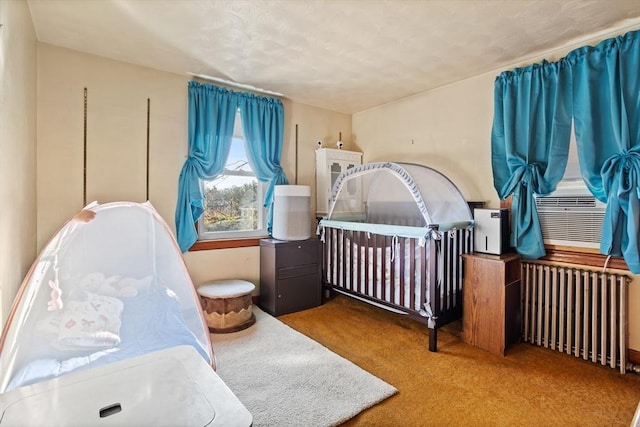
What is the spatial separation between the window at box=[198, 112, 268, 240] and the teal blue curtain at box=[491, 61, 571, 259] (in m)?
2.58

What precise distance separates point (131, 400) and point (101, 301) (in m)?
1.12

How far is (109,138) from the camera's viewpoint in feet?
9.20

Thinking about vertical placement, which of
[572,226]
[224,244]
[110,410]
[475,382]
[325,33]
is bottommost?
[475,382]

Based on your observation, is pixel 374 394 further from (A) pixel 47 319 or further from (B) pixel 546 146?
(B) pixel 546 146

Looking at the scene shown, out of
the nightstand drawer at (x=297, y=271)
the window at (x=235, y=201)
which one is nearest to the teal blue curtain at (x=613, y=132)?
the nightstand drawer at (x=297, y=271)

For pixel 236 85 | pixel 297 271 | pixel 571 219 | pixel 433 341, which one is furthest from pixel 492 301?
pixel 236 85

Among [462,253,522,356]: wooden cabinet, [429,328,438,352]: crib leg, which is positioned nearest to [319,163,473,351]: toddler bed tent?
[429,328,438,352]: crib leg

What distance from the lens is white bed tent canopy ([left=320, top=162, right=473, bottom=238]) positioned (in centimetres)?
277

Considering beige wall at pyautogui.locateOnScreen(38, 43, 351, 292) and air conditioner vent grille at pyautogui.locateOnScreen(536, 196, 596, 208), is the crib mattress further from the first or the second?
air conditioner vent grille at pyautogui.locateOnScreen(536, 196, 596, 208)

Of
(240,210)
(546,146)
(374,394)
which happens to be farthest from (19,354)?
(546,146)

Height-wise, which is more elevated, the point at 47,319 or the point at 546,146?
the point at 546,146

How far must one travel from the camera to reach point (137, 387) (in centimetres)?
104

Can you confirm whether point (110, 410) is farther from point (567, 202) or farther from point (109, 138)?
point (567, 202)

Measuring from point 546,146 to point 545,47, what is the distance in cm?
79
